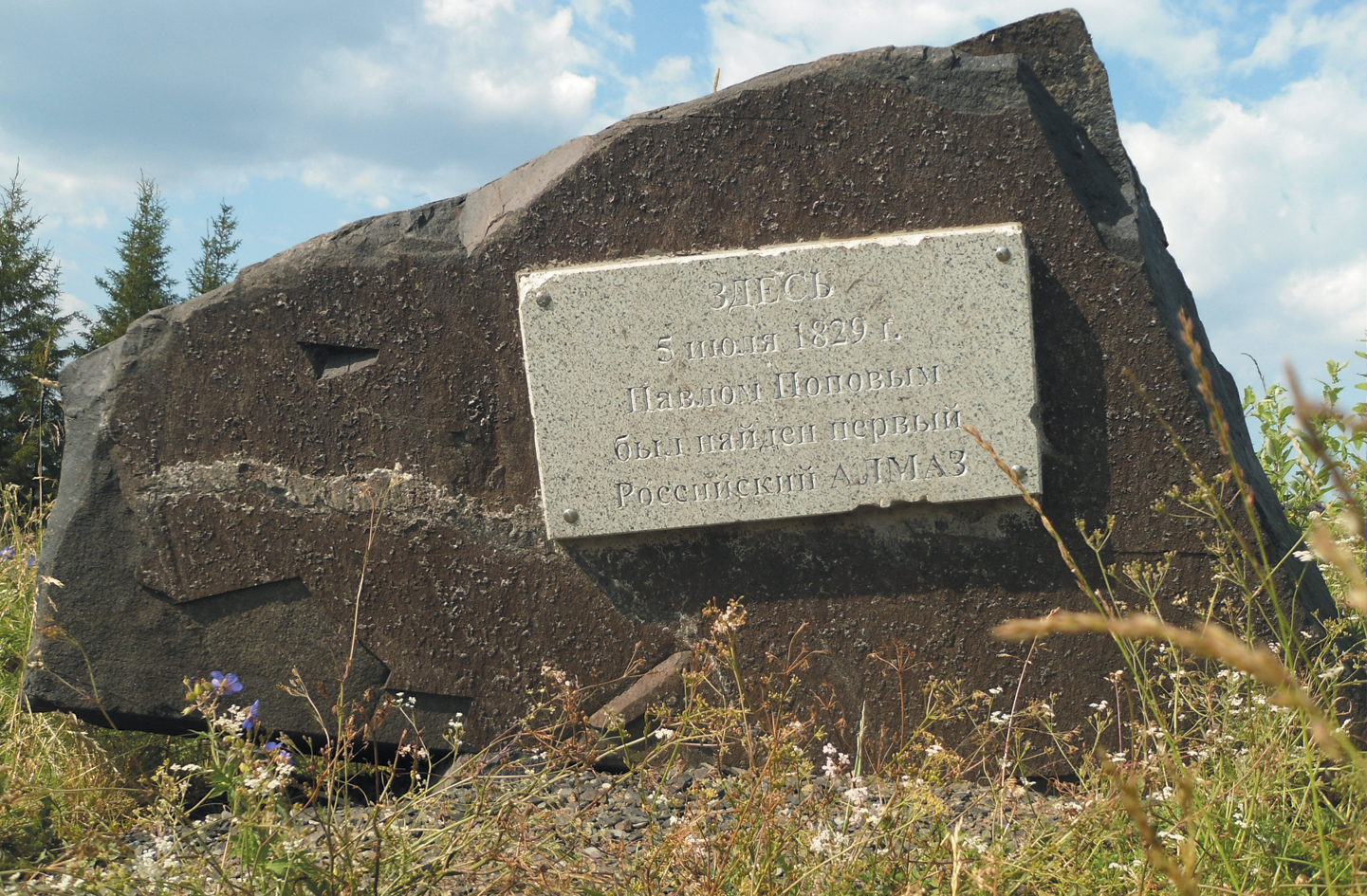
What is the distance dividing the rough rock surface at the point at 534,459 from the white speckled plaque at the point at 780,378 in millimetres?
102

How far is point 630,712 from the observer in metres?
2.73

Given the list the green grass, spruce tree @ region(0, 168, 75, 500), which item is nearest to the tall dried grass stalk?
the green grass

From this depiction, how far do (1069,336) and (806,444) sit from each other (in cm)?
78

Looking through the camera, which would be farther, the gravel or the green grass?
the gravel

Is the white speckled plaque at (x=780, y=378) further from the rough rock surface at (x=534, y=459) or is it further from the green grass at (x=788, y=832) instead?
the green grass at (x=788, y=832)

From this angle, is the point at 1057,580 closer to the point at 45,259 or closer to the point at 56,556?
the point at 56,556

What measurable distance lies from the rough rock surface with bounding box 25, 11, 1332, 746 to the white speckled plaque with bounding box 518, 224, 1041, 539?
0.10 m

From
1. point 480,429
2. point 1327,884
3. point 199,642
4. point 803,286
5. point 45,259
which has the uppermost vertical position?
point 45,259

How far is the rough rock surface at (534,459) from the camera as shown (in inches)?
105

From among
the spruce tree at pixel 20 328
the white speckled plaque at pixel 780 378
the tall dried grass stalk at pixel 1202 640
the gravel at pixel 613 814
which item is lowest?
the gravel at pixel 613 814

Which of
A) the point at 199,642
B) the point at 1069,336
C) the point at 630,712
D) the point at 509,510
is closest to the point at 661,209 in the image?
the point at 509,510

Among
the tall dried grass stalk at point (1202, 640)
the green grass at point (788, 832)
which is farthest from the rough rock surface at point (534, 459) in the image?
the tall dried grass stalk at point (1202, 640)

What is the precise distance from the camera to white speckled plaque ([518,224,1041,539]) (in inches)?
103

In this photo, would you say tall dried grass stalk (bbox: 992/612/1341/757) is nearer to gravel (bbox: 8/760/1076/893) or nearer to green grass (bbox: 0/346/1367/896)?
green grass (bbox: 0/346/1367/896)
